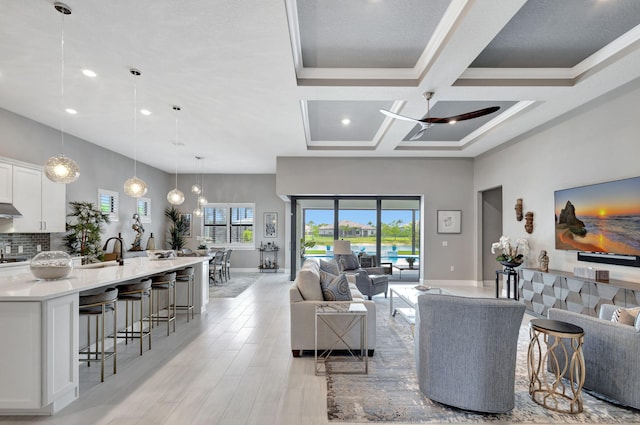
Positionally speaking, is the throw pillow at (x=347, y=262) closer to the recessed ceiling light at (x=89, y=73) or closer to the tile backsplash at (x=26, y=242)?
the recessed ceiling light at (x=89, y=73)

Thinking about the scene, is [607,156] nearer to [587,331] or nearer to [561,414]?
[587,331]

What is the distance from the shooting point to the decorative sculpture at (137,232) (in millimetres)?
8177

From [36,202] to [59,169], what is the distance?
2.70 meters

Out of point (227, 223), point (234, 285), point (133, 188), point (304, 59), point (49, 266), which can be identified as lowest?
point (234, 285)

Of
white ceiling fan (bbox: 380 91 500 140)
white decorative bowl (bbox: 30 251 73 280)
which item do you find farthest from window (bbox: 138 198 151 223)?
white ceiling fan (bbox: 380 91 500 140)

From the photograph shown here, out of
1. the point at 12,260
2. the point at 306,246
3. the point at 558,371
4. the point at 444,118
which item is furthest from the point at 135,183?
the point at 558,371

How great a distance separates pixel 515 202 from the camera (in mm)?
6375

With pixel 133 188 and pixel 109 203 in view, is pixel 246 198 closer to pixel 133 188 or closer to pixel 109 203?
pixel 109 203

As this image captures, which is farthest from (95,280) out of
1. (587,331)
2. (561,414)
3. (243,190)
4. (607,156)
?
(243,190)

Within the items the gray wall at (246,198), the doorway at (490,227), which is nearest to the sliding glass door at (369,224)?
the doorway at (490,227)

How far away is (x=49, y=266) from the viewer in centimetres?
284

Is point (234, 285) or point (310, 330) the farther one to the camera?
point (234, 285)

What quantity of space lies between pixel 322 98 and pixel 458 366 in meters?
3.51

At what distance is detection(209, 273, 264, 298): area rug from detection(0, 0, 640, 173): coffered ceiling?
3.38 metres
